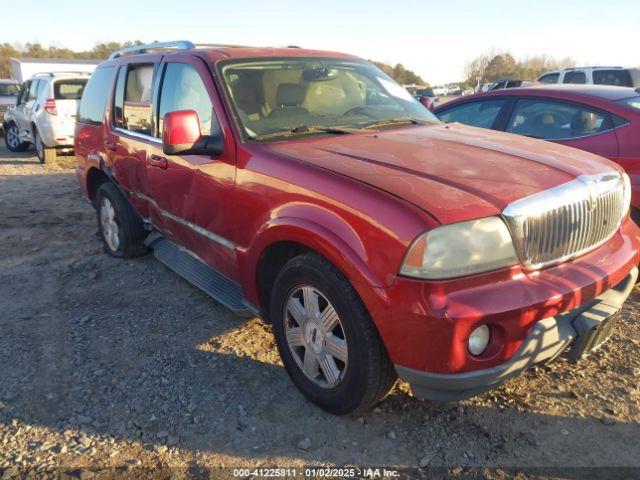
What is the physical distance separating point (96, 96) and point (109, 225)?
4.19ft

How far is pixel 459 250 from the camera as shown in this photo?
84.6 inches

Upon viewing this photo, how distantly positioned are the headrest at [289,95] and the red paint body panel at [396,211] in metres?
0.40

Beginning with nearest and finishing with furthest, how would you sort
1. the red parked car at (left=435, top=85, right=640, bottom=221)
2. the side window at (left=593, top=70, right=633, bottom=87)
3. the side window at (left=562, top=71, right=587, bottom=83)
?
1. the red parked car at (left=435, top=85, right=640, bottom=221)
2. the side window at (left=593, top=70, right=633, bottom=87)
3. the side window at (left=562, top=71, right=587, bottom=83)

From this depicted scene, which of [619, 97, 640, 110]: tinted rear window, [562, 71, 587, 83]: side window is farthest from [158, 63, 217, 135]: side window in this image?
[562, 71, 587, 83]: side window

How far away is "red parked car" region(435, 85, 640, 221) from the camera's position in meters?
4.25

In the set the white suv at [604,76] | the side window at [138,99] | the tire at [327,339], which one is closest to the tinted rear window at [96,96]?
the side window at [138,99]

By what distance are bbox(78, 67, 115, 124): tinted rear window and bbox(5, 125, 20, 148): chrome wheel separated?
30.3 feet

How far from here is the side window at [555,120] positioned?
4.55 metres

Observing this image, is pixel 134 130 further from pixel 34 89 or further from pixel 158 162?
pixel 34 89

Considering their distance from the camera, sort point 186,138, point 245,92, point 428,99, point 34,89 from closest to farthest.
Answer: point 186,138 < point 245,92 < point 428,99 < point 34,89

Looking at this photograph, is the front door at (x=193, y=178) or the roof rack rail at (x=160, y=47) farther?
the roof rack rail at (x=160, y=47)

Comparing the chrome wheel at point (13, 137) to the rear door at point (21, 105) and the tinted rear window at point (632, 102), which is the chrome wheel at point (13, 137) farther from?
the tinted rear window at point (632, 102)

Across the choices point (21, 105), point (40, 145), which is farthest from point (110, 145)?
point (21, 105)

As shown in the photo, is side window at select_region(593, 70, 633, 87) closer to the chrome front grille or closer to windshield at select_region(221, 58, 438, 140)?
windshield at select_region(221, 58, 438, 140)
